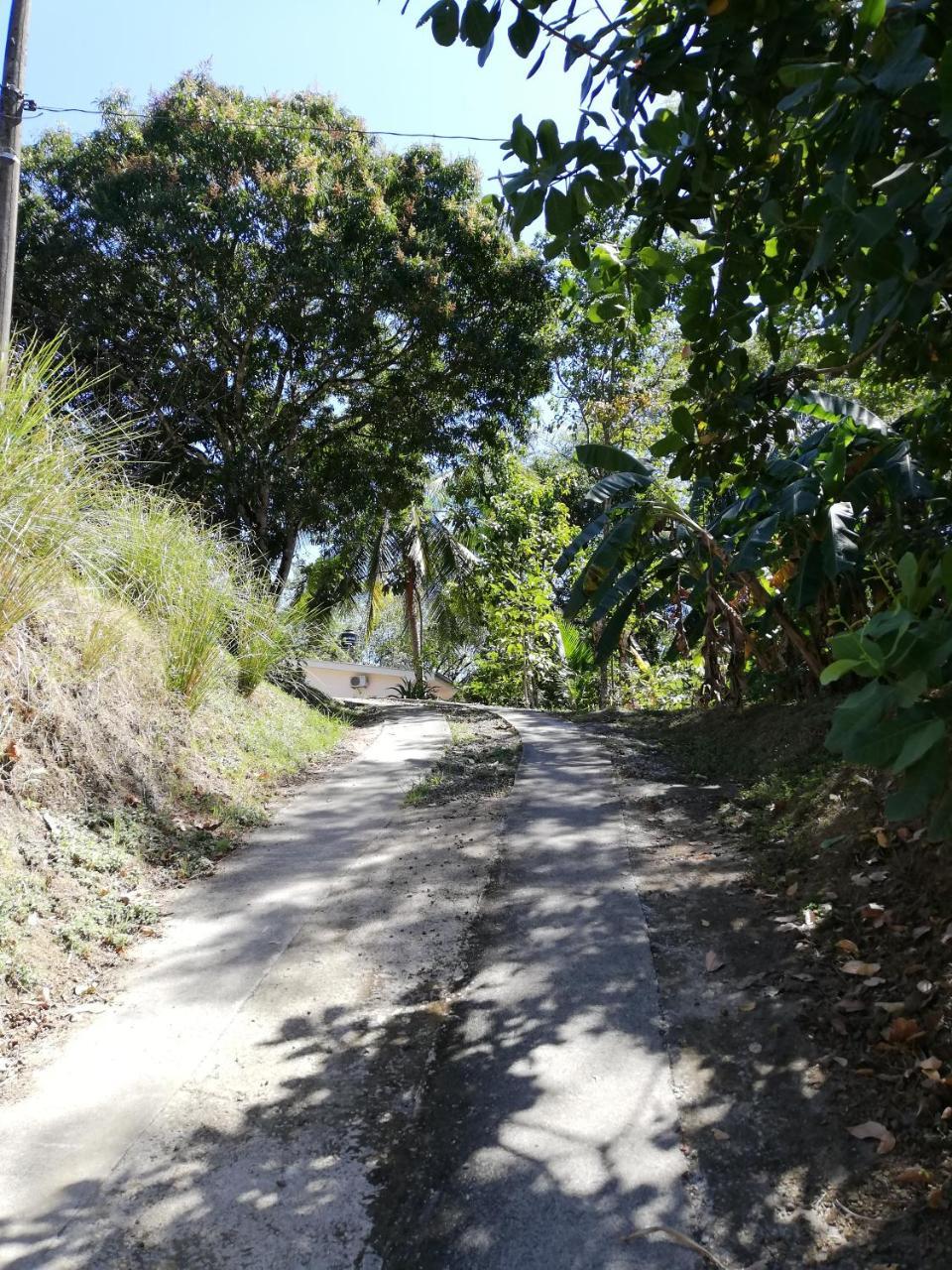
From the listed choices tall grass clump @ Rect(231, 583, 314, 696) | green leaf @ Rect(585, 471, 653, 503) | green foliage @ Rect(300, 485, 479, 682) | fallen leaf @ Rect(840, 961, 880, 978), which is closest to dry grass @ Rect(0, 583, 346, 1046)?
tall grass clump @ Rect(231, 583, 314, 696)

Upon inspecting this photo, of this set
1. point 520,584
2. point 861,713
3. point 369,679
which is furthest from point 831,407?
point 369,679

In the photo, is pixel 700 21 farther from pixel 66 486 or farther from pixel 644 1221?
pixel 66 486

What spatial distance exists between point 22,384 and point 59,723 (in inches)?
80.3

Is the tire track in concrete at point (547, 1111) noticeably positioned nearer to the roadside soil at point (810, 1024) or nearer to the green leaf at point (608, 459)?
the roadside soil at point (810, 1024)

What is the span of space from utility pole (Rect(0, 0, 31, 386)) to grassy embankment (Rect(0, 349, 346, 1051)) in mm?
1603

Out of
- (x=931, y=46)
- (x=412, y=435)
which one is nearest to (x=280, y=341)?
(x=412, y=435)

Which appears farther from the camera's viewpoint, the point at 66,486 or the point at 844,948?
the point at 66,486

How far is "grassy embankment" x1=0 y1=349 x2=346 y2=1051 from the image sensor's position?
15.3 ft

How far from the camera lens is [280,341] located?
15570 mm

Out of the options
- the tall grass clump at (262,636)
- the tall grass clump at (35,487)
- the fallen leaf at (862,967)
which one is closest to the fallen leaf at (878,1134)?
the fallen leaf at (862,967)

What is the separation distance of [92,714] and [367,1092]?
3.56 m

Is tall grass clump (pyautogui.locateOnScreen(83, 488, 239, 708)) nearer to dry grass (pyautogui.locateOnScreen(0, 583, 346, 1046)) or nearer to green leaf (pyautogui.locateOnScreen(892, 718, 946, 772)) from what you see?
dry grass (pyautogui.locateOnScreen(0, 583, 346, 1046))

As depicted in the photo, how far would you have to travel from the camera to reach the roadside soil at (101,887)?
3.92 metres

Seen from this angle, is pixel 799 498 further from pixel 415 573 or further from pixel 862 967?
pixel 415 573
